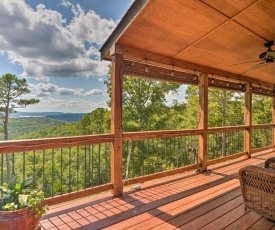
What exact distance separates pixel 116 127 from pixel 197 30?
1.95 metres

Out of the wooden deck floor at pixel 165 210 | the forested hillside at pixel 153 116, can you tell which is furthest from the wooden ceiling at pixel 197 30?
the forested hillside at pixel 153 116

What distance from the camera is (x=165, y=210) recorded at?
2756 mm

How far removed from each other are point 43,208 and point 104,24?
13.7 metres

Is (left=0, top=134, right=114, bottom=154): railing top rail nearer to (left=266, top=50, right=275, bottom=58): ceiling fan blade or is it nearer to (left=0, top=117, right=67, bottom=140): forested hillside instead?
(left=266, top=50, right=275, bottom=58): ceiling fan blade

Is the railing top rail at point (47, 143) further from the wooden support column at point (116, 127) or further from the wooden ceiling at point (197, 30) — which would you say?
the wooden ceiling at point (197, 30)

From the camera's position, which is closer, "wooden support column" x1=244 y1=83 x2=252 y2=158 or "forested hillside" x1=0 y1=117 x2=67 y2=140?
"wooden support column" x1=244 y1=83 x2=252 y2=158

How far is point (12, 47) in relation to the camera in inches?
642

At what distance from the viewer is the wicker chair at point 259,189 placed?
2328 mm

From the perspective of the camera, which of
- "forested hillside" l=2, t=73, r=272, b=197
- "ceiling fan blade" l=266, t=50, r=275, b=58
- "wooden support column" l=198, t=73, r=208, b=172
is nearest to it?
"ceiling fan blade" l=266, t=50, r=275, b=58

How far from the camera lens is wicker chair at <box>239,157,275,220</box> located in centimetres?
233

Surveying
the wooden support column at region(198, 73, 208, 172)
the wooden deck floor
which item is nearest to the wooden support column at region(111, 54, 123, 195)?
the wooden deck floor

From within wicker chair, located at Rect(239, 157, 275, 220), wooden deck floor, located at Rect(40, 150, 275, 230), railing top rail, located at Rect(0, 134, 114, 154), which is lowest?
wooden deck floor, located at Rect(40, 150, 275, 230)

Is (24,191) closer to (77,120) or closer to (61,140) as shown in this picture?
(61,140)

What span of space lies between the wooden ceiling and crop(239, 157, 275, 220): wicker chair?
2078 millimetres
